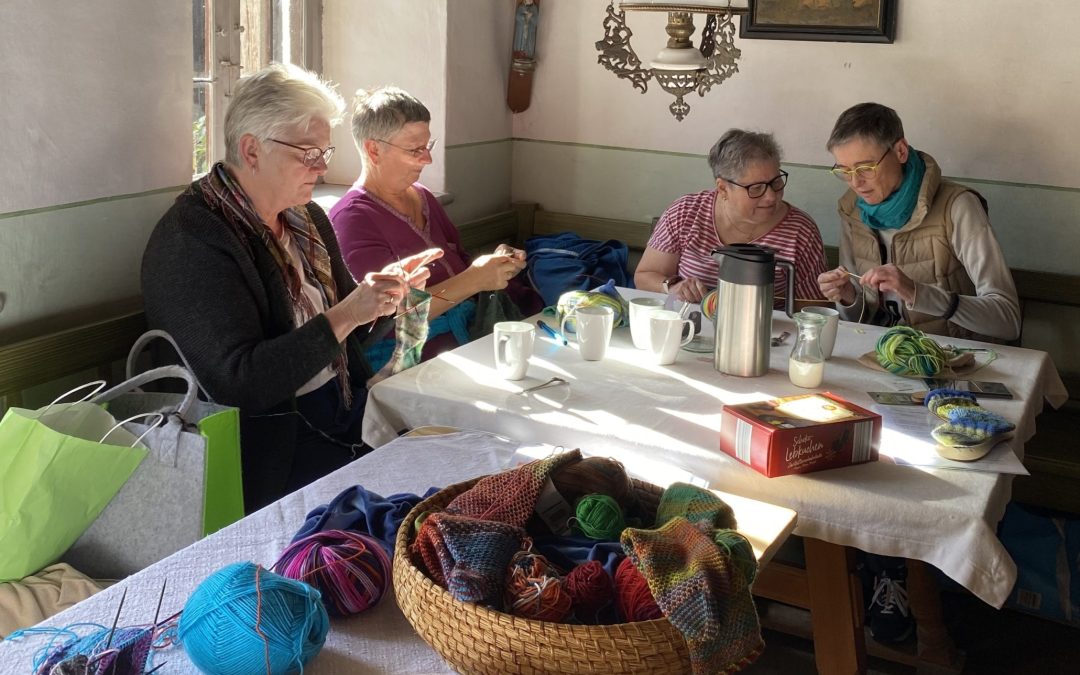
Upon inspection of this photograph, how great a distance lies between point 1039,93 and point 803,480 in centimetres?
223

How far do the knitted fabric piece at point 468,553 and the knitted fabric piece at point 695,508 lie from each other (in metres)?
Answer: 0.20

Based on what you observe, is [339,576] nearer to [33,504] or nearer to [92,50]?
[33,504]

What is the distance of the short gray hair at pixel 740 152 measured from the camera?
2.93 metres

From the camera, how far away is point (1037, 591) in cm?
272

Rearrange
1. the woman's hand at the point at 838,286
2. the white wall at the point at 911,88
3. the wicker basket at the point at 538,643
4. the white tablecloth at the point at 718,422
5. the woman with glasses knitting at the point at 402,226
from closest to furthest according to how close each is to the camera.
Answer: the wicker basket at the point at 538,643 < the white tablecloth at the point at 718,422 < the woman's hand at the point at 838,286 < the woman with glasses knitting at the point at 402,226 < the white wall at the point at 911,88

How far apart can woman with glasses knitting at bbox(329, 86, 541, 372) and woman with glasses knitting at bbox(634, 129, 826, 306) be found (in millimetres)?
495

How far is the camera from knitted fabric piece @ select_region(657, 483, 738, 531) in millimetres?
1235

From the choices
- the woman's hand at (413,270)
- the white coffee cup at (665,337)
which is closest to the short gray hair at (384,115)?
the woman's hand at (413,270)

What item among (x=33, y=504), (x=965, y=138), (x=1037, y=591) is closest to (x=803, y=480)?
(x=33, y=504)

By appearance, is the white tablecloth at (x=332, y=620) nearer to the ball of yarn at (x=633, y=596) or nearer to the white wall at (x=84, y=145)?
the ball of yarn at (x=633, y=596)

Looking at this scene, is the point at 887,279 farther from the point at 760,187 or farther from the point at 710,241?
the point at 710,241

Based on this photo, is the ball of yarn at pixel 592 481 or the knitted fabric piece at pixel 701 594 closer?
the knitted fabric piece at pixel 701 594

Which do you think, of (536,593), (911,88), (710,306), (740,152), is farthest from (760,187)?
(536,593)

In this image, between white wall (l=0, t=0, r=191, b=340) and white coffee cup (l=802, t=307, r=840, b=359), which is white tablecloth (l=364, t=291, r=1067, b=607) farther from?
white wall (l=0, t=0, r=191, b=340)
